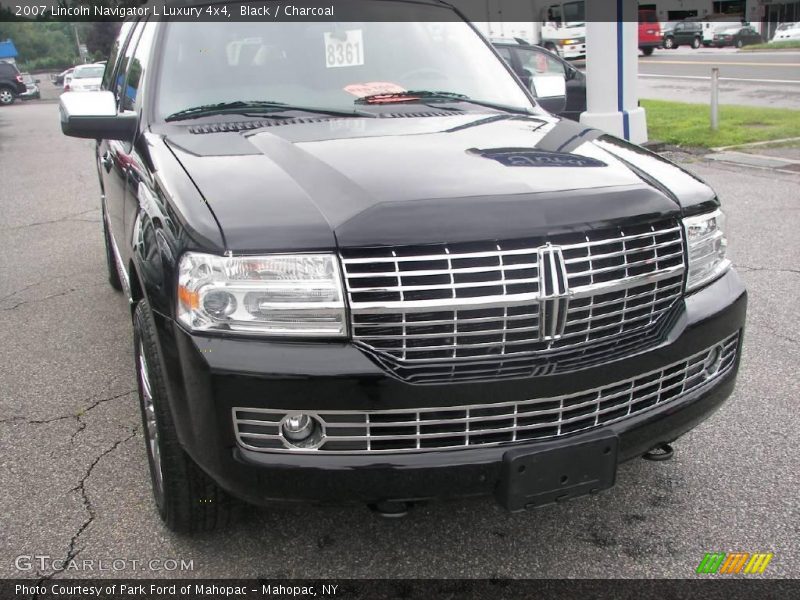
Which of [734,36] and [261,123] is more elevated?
[261,123]

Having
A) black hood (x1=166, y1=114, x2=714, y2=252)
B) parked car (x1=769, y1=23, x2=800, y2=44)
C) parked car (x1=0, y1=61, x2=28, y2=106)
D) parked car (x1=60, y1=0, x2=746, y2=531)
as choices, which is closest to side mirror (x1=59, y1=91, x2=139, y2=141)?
black hood (x1=166, y1=114, x2=714, y2=252)

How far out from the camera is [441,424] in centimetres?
215

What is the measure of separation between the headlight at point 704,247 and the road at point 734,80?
13.9 meters

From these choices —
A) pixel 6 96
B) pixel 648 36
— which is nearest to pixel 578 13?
pixel 648 36

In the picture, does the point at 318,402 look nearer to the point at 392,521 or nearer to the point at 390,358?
the point at 390,358

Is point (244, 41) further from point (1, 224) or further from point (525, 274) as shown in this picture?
point (1, 224)

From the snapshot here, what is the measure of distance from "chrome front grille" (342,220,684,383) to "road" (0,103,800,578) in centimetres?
55

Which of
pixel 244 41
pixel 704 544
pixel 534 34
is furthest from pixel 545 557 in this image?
pixel 534 34

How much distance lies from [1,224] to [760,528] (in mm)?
7773

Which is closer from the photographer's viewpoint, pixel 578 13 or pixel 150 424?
pixel 150 424

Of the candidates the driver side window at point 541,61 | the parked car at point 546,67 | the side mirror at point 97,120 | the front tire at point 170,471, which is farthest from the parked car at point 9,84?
the front tire at point 170,471

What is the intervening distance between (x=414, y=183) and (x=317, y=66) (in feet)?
4.52

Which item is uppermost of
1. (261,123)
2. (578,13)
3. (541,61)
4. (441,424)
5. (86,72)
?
(578,13)

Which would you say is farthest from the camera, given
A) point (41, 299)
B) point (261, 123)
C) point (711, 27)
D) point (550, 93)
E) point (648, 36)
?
point (711, 27)
